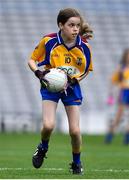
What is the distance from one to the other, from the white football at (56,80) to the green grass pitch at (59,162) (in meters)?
0.90

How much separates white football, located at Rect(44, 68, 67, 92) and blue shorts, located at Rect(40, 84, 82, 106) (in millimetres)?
169

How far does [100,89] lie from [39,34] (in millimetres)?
2680

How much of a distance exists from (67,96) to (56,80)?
347mm

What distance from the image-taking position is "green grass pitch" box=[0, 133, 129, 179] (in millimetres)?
8281

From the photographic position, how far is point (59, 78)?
8250 mm

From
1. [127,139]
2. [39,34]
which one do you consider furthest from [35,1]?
[127,139]

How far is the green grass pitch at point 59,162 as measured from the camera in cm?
828

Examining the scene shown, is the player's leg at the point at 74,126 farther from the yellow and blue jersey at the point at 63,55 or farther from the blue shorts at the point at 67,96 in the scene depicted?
the yellow and blue jersey at the point at 63,55

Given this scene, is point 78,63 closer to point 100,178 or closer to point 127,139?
point 100,178

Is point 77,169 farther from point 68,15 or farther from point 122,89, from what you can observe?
point 122,89

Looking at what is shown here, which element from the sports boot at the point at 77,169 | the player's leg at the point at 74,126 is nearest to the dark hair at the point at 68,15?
the player's leg at the point at 74,126

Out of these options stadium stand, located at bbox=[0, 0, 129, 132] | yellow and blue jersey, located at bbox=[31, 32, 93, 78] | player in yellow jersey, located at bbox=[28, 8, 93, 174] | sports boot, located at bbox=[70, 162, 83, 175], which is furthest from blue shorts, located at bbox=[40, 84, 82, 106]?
stadium stand, located at bbox=[0, 0, 129, 132]

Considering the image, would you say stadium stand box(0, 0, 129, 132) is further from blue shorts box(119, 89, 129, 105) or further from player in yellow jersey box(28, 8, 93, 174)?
player in yellow jersey box(28, 8, 93, 174)

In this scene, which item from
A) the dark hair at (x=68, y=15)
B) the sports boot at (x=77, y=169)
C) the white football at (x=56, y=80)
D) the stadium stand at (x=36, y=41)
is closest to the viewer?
the white football at (x=56, y=80)
